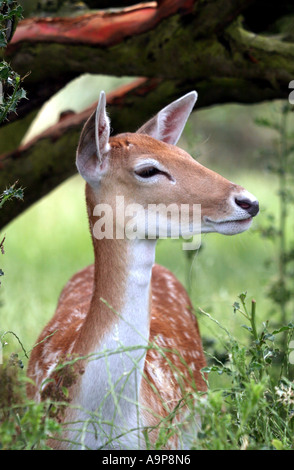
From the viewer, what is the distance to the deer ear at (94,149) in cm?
333

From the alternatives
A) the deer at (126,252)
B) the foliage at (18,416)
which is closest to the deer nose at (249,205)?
the deer at (126,252)

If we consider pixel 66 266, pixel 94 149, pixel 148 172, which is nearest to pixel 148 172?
pixel 148 172

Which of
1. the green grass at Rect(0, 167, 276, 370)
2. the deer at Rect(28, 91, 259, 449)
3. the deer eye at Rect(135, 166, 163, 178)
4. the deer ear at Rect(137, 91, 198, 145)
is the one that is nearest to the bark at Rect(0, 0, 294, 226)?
the deer ear at Rect(137, 91, 198, 145)

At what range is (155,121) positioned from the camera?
392 centimetres

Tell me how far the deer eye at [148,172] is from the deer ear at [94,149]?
0.15 m

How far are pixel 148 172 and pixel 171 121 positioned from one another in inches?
24.6

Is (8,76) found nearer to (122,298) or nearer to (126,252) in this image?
(126,252)

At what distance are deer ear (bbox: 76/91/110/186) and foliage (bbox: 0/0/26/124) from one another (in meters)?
0.32

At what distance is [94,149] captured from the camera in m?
3.41

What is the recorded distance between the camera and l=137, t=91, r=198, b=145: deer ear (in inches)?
154

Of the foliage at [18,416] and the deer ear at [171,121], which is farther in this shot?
the deer ear at [171,121]

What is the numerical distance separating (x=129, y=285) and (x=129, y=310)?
99 mm

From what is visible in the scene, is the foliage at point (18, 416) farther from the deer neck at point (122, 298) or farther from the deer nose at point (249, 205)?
the deer nose at point (249, 205)
